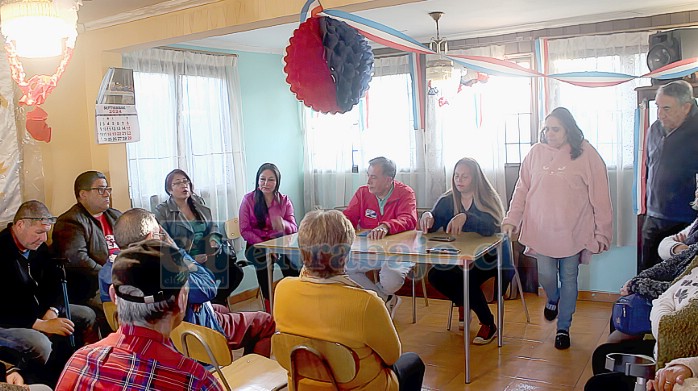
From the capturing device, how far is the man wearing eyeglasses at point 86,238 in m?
3.35

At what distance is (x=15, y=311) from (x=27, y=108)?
1277 millimetres

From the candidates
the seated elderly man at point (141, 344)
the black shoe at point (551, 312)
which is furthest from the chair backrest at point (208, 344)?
the black shoe at point (551, 312)

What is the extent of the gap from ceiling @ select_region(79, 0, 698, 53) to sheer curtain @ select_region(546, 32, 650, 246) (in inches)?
7.5

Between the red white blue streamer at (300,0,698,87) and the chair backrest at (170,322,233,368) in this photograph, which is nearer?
the chair backrest at (170,322,233,368)

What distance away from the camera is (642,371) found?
58.4 inches

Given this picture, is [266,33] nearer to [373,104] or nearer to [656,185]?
[373,104]

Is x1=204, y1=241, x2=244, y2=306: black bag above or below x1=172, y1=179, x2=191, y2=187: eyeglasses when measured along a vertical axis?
below

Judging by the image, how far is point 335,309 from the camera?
6.42 ft

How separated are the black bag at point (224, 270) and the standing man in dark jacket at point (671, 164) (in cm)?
281

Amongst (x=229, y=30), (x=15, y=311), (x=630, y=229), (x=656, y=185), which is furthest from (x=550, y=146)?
(x=15, y=311)

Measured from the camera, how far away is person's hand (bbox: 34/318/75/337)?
9.59 feet

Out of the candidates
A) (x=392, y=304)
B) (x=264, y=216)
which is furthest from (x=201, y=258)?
(x=392, y=304)

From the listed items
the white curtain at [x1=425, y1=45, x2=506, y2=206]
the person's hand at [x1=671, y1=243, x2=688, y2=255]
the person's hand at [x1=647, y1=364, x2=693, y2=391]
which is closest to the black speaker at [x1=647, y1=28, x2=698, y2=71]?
the white curtain at [x1=425, y1=45, x2=506, y2=206]

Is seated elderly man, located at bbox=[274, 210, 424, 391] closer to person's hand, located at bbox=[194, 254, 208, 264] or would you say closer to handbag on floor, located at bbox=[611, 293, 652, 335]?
handbag on floor, located at bbox=[611, 293, 652, 335]
